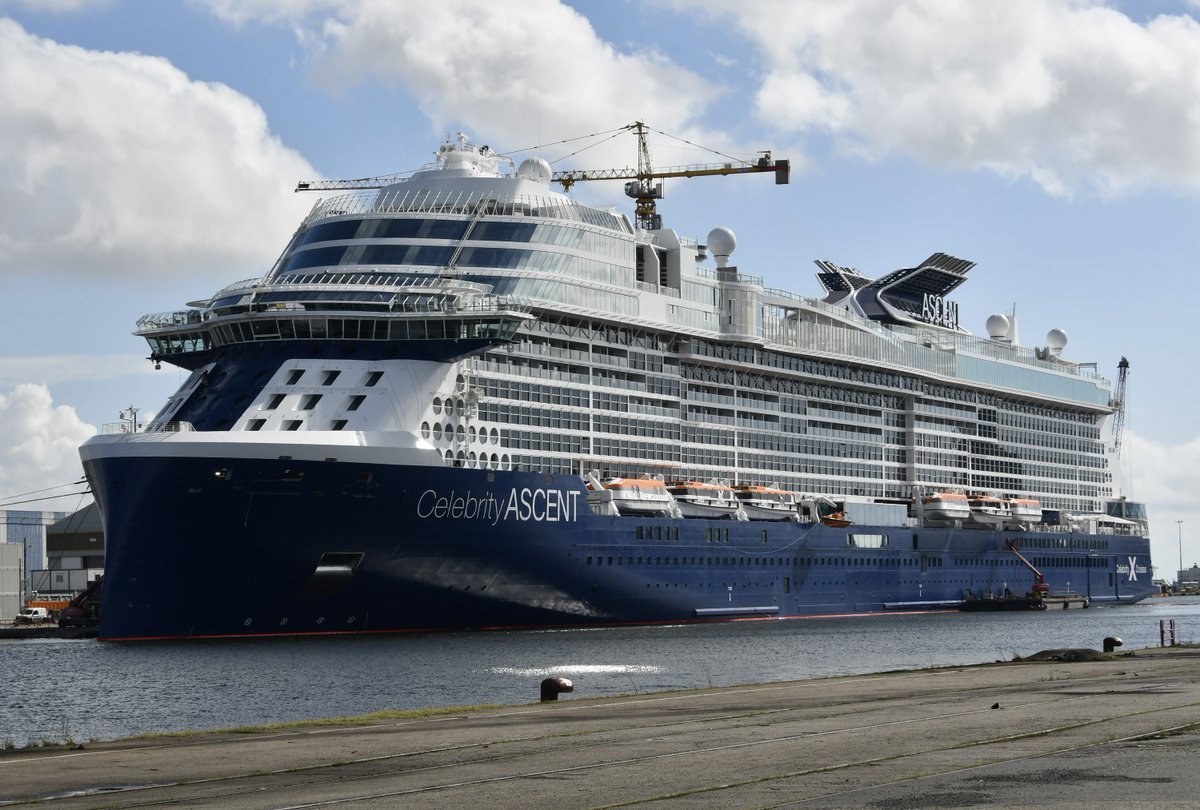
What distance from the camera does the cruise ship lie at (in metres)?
49.6

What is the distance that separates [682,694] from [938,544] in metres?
55.2

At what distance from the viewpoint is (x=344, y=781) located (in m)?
18.1

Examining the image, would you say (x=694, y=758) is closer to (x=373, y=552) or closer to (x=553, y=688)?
(x=553, y=688)

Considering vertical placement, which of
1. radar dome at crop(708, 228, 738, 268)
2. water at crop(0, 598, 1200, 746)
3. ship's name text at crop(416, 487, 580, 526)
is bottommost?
water at crop(0, 598, 1200, 746)

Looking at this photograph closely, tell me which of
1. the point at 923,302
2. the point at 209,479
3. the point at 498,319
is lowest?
the point at 209,479

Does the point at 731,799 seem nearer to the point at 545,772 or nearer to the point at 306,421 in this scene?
the point at 545,772

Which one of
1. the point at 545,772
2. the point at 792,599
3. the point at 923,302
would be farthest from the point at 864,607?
the point at 545,772

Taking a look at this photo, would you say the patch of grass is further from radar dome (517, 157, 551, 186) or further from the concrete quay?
radar dome (517, 157, 551, 186)

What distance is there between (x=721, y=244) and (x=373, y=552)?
2840 cm

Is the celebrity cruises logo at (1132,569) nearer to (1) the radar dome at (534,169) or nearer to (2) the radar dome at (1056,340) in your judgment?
(2) the radar dome at (1056,340)

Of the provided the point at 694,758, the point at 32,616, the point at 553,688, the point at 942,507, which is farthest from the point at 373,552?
the point at 942,507

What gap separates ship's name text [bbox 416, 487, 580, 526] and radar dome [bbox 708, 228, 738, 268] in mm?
19753

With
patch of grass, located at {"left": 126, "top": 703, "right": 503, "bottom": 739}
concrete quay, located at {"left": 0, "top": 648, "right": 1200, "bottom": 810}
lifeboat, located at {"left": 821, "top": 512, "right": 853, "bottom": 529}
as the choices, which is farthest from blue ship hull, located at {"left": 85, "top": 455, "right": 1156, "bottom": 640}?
concrete quay, located at {"left": 0, "top": 648, "right": 1200, "bottom": 810}

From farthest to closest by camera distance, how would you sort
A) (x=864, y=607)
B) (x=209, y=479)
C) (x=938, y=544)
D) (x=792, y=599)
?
(x=938, y=544) < (x=864, y=607) < (x=792, y=599) < (x=209, y=479)
